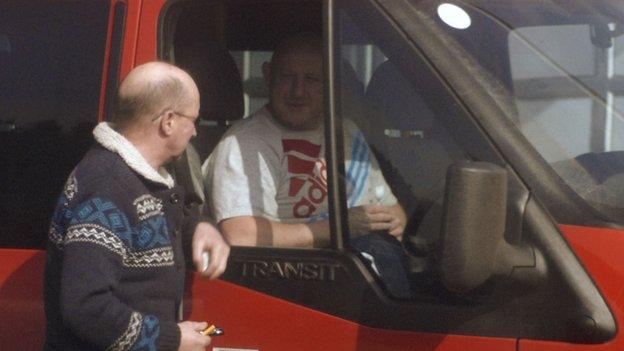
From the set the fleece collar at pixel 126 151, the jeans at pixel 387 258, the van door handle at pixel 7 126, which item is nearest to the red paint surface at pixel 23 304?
the van door handle at pixel 7 126

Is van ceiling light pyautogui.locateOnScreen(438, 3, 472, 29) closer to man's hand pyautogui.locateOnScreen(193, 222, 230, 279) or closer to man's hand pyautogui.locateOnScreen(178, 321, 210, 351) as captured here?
man's hand pyautogui.locateOnScreen(193, 222, 230, 279)

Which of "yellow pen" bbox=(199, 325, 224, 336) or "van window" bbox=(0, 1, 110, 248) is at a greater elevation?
"van window" bbox=(0, 1, 110, 248)

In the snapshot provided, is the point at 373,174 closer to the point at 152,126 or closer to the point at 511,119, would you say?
the point at 511,119

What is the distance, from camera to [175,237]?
3.30 metres

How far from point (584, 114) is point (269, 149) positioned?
87cm

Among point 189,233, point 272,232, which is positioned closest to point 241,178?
point 272,232

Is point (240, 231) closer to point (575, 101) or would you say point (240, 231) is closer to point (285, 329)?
point (285, 329)

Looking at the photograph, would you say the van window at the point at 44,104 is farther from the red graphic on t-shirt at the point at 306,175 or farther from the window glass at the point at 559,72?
the window glass at the point at 559,72

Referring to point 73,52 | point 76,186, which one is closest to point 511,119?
point 76,186

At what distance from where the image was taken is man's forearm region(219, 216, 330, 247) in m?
3.49

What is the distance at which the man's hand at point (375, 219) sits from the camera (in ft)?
11.3

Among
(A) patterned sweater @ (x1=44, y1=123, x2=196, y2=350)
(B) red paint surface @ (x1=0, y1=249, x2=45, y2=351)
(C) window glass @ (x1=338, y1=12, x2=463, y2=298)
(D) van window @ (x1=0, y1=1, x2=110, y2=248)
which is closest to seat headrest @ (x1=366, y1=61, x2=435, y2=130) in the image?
(C) window glass @ (x1=338, y1=12, x2=463, y2=298)

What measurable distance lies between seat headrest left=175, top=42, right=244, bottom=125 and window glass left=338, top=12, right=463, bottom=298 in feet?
1.89

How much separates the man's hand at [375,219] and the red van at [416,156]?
32mm
